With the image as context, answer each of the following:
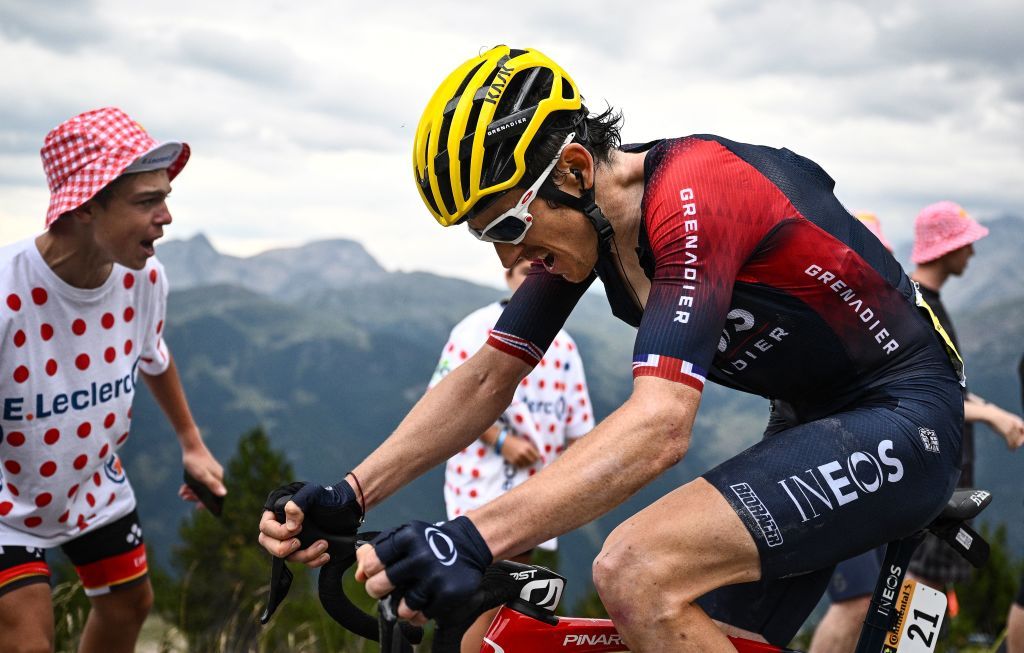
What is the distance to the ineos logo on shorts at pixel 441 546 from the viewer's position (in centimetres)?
183

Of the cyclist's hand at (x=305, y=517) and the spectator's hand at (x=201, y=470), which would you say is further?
the spectator's hand at (x=201, y=470)

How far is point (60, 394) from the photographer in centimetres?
392

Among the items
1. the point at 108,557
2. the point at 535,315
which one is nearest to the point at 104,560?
the point at 108,557

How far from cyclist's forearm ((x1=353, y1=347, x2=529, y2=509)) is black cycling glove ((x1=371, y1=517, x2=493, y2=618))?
36.7 inches

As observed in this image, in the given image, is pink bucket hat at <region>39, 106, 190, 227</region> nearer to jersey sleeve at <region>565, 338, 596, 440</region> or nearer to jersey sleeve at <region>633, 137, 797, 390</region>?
jersey sleeve at <region>633, 137, 797, 390</region>

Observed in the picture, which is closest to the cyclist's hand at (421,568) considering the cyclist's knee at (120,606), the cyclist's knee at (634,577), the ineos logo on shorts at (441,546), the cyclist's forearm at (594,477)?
the ineos logo on shorts at (441,546)

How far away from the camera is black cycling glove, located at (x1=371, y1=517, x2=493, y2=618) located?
1.81 metres

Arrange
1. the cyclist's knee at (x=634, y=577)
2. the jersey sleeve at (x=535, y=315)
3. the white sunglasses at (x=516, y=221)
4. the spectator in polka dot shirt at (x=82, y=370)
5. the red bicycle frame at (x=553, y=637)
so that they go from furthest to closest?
the spectator in polka dot shirt at (x=82, y=370), the jersey sleeve at (x=535, y=315), the white sunglasses at (x=516, y=221), the red bicycle frame at (x=553, y=637), the cyclist's knee at (x=634, y=577)

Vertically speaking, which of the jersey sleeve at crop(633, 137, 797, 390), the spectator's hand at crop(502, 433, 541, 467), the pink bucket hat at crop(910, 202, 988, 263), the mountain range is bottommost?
the mountain range

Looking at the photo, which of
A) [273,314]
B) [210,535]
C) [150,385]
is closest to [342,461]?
[273,314]

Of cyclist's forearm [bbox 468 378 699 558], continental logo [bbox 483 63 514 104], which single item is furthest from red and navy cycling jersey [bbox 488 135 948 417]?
continental logo [bbox 483 63 514 104]

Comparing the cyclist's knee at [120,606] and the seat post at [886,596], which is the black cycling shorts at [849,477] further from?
the cyclist's knee at [120,606]

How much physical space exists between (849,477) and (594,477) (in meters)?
0.68

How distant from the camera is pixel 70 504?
4.07m
